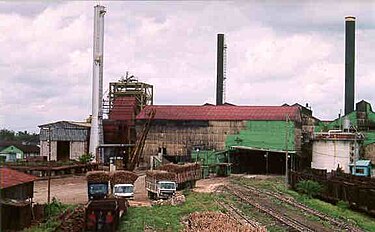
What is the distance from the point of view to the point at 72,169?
44.2 meters

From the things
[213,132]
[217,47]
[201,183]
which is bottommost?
[201,183]

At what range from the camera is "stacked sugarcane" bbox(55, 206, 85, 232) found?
19.9 meters

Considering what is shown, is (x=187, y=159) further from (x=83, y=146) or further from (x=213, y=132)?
(x=83, y=146)

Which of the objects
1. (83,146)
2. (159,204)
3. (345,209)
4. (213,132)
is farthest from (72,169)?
(345,209)

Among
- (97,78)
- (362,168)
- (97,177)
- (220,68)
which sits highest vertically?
(220,68)

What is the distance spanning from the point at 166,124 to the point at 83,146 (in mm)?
7911

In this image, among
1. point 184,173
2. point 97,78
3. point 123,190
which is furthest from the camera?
point 97,78

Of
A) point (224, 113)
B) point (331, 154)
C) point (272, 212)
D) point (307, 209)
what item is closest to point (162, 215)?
point (272, 212)

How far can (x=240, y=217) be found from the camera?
22.8 metres

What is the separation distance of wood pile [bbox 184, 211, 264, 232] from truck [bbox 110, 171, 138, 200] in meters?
6.65

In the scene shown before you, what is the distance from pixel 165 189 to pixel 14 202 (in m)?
10.2

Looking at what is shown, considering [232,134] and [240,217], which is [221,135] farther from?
[240,217]

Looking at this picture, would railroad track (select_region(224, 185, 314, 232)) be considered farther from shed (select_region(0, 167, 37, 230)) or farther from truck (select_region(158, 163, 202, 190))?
shed (select_region(0, 167, 37, 230))

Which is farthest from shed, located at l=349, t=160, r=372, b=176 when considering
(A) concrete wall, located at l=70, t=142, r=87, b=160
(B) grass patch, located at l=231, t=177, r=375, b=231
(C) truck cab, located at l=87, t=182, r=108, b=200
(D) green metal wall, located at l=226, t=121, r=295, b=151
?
(A) concrete wall, located at l=70, t=142, r=87, b=160
